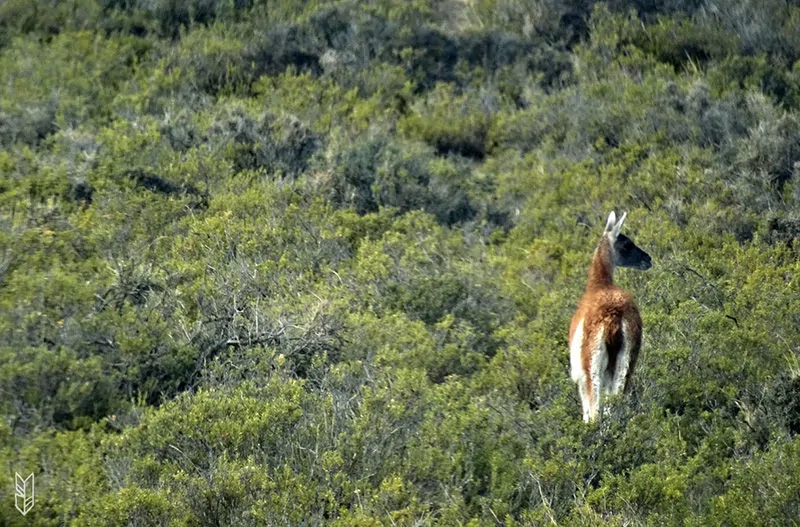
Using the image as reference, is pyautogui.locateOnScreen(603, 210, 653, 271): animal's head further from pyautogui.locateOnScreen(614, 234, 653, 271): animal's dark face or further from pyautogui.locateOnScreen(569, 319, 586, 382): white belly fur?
pyautogui.locateOnScreen(569, 319, 586, 382): white belly fur

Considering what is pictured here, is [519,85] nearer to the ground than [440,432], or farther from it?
nearer to the ground

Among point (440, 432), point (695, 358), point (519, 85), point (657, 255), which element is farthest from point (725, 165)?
point (440, 432)

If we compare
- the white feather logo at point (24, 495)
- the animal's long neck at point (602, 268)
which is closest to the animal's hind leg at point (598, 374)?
the animal's long neck at point (602, 268)

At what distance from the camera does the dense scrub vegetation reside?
242 inches

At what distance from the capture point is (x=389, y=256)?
960 cm

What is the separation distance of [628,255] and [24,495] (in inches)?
206

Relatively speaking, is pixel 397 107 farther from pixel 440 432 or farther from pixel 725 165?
pixel 440 432

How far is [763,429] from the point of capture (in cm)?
721

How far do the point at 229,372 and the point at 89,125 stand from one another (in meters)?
6.20

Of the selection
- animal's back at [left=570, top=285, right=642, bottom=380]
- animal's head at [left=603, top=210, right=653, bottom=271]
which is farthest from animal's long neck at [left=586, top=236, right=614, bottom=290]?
animal's back at [left=570, top=285, right=642, bottom=380]

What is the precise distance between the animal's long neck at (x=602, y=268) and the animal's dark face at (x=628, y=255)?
24 centimetres

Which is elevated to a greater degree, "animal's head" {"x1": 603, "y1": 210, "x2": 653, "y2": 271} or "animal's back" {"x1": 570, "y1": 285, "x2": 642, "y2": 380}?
"animal's back" {"x1": 570, "y1": 285, "x2": 642, "y2": 380}

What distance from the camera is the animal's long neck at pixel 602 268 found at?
8117 millimetres

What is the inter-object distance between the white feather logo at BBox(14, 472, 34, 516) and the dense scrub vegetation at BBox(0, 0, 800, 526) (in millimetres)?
48
